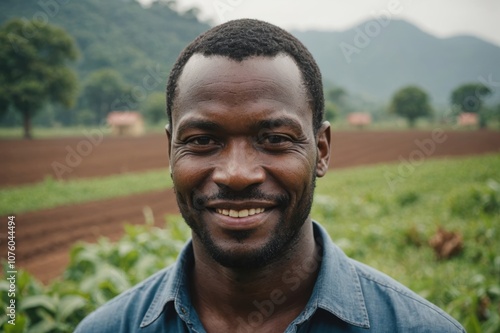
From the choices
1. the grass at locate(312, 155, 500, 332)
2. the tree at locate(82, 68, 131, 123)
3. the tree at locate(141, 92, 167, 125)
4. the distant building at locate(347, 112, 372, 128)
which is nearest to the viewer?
the grass at locate(312, 155, 500, 332)

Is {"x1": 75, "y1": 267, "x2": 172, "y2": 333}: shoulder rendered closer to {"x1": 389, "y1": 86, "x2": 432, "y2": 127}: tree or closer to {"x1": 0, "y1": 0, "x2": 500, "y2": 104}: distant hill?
{"x1": 0, "y1": 0, "x2": 500, "y2": 104}: distant hill

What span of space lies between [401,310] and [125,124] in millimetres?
40671

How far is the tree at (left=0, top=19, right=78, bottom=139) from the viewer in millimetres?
9812

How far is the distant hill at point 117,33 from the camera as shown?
2059 cm

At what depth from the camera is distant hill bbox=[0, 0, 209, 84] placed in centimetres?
2059

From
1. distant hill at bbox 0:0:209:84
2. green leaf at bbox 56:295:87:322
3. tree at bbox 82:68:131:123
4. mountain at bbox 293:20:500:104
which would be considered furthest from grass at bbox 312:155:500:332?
mountain at bbox 293:20:500:104

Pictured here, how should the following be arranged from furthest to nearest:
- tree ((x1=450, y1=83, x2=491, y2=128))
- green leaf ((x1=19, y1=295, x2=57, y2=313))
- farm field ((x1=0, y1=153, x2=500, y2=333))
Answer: tree ((x1=450, y1=83, x2=491, y2=128))
farm field ((x1=0, y1=153, x2=500, y2=333))
green leaf ((x1=19, y1=295, x2=57, y2=313))

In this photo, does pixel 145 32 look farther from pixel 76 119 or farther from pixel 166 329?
pixel 166 329

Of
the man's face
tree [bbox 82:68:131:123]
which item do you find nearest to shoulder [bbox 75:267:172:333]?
the man's face

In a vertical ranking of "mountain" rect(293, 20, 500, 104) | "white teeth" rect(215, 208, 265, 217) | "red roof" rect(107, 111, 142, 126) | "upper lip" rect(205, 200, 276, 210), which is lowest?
"red roof" rect(107, 111, 142, 126)

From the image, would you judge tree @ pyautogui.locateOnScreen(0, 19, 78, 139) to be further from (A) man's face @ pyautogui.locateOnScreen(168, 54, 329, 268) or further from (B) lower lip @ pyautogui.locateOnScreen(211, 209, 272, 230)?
(B) lower lip @ pyautogui.locateOnScreen(211, 209, 272, 230)

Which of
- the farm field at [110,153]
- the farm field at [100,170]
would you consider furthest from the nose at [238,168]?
the farm field at [110,153]

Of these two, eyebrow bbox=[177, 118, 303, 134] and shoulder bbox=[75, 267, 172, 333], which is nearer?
eyebrow bbox=[177, 118, 303, 134]

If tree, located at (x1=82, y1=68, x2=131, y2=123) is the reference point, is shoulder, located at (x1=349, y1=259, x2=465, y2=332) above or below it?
below
